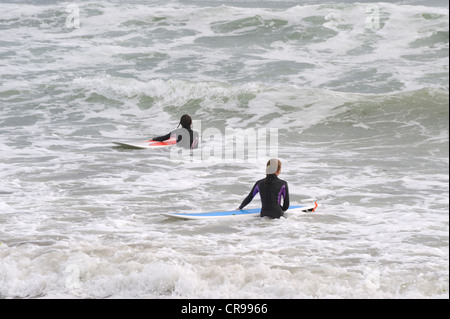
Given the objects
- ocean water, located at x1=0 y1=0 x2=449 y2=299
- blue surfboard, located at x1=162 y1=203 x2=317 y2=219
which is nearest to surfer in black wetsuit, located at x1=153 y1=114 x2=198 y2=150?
ocean water, located at x1=0 y1=0 x2=449 y2=299

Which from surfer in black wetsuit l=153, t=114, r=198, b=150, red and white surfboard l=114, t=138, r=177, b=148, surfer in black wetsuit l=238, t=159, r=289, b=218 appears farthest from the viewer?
surfer in black wetsuit l=153, t=114, r=198, b=150

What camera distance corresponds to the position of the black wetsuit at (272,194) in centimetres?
741

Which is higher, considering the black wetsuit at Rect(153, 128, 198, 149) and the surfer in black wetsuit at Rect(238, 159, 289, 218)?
the surfer in black wetsuit at Rect(238, 159, 289, 218)

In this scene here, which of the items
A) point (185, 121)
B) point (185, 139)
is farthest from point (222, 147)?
point (185, 121)

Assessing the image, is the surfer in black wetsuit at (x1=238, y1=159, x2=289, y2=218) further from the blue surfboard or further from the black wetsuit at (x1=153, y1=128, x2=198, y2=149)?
the black wetsuit at (x1=153, y1=128, x2=198, y2=149)

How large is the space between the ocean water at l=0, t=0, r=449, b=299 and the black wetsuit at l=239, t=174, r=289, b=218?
17 cm

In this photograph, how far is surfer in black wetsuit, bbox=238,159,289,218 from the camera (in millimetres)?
7410

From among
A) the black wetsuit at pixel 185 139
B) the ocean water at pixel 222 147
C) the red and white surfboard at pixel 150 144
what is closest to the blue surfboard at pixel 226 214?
the ocean water at pixel 222 147

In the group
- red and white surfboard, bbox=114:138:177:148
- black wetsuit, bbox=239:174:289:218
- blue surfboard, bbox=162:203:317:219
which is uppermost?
black wetsuit, bbox=239:174:289:218

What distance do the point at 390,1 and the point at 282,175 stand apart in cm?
1847

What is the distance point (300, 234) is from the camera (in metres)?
6.93

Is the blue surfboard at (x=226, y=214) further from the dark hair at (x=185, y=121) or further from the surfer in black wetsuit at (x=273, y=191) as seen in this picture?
the dark hair at (x=185, y=121)

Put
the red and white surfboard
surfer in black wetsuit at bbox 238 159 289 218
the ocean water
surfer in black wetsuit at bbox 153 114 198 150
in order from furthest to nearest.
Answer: surfer in black wetsuit at bbox 153 114 198 150, the red and white surfboard, surfer in black wetsuit at bbox 238 159 289 218, the ocean water
